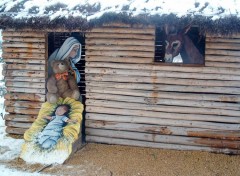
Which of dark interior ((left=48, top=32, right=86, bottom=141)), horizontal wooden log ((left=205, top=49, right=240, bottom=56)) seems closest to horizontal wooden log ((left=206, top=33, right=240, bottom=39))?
horizontal wooden log ((left=205, top=49, right=240, bottom=56))

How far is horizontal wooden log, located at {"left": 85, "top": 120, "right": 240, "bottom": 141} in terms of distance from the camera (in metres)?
8.44

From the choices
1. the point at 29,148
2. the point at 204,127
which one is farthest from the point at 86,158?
the point at 204,127

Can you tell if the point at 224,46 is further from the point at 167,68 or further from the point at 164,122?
the point at 164,122

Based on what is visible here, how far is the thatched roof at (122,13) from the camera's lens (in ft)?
25.0

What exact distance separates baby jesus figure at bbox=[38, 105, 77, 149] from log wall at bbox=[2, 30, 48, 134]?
1085 millimetres

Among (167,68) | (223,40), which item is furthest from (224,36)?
(167,68)

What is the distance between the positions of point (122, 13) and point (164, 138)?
3469 millimetres

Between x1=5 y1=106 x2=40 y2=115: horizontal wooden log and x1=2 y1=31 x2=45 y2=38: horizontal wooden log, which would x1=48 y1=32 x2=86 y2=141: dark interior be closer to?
x1=2 y1=31 x2=45 y2=38: horizontal wooden log

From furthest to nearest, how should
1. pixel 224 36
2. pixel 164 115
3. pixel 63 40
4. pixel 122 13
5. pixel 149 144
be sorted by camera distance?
pixel 63 40
pixel 149 144
pixel 164 115
pixel 224 36
pixel 122 13

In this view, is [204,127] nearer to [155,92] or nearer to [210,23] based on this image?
[155,92]

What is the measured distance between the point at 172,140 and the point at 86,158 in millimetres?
2339

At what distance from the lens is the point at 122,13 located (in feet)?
26.0

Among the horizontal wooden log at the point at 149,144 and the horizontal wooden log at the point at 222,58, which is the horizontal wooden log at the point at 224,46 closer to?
the horizontal wooden log at the point at 222,58

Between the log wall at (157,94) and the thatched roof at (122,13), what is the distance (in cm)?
Result: 62
